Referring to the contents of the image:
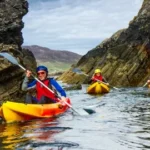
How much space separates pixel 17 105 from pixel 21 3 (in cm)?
1940

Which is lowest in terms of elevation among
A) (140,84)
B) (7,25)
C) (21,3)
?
(140,84)

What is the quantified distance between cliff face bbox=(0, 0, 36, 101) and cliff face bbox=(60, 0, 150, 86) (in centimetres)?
1385

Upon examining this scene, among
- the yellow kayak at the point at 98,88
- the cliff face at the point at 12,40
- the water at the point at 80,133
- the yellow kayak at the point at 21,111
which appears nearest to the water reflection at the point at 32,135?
the water at the point at 80,133

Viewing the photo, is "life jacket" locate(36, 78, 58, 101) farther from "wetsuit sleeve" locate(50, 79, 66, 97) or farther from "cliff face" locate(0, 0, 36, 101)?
"cliff face" locate(0, 0, 36, 101)

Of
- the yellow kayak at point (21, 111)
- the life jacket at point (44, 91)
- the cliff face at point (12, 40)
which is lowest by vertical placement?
the yellow kayak at point (21, 111)

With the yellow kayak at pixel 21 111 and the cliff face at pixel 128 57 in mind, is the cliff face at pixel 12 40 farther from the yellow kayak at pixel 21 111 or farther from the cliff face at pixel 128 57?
the cliff face at pixel 128 57

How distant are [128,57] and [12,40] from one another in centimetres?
2068

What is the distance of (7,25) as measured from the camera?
97.7ft

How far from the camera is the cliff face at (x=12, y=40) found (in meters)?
18.6

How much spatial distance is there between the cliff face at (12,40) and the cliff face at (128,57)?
13849 millimetres

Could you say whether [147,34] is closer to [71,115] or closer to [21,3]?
[21,3]

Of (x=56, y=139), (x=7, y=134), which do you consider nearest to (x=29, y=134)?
(x=7, y=134)

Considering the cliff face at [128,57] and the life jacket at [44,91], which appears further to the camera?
the cliff face at [128,57]

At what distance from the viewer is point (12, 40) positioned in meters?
31.1
